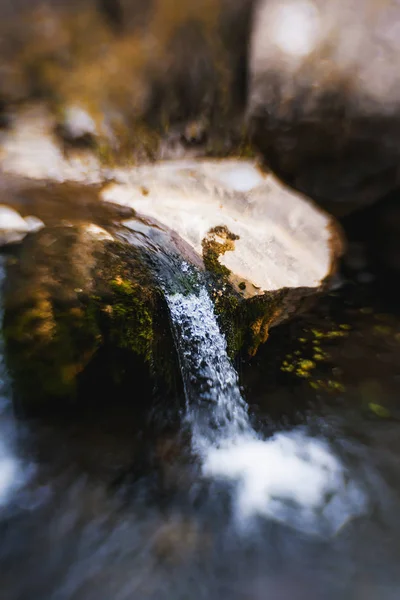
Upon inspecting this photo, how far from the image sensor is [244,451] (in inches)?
133

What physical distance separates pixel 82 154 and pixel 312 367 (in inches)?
164

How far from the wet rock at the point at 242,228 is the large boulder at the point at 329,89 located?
1.93ft

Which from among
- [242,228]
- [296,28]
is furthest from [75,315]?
[296,28]

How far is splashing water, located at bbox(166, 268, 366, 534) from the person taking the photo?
270 cm

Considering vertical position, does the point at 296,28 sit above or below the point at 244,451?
above

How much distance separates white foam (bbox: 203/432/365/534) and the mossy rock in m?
1.33

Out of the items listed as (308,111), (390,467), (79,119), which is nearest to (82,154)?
(79,119)

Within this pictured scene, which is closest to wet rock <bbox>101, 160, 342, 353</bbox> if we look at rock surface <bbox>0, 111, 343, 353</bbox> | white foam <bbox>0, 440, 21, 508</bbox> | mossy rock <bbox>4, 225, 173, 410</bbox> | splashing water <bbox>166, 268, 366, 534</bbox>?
rock surface <bbox>0, 111, 343, 353</bbox>

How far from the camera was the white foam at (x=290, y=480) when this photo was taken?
263 centimetres

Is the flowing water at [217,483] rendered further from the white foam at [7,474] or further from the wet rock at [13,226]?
the wet rock at [13,226]

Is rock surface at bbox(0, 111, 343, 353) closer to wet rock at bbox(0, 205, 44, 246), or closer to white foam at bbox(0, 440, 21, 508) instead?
wet rock at bbox(0, 205, 44, 246)

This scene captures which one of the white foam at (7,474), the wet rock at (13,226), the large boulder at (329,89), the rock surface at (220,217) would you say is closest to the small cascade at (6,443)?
the white foam at (7,474)

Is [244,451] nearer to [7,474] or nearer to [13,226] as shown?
[7,474]

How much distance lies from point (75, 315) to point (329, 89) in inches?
154
